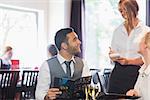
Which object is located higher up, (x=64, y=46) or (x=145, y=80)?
(x=64, y=46)

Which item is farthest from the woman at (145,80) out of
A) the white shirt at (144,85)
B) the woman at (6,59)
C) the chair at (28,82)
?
the woman at (6,59)

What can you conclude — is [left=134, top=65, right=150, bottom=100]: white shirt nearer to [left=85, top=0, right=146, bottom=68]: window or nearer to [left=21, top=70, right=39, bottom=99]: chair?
[left=21, top=70, right=39, bottom=99]: chair

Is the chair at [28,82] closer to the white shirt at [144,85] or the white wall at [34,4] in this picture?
the white wall at [34,4]

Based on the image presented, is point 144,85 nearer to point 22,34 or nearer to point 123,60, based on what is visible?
point 123,60

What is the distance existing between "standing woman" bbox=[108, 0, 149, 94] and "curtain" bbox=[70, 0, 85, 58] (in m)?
3.53

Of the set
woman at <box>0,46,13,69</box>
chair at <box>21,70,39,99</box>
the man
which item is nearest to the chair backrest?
chair at <box>21,70,39,99</box>

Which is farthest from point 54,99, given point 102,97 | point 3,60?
point 3,60

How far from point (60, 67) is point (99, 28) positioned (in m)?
3.91

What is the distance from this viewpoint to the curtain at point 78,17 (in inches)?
239

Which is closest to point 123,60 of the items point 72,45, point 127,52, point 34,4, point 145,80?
point 127,52

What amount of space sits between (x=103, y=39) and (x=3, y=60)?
2.03m

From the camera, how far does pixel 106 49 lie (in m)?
5.98

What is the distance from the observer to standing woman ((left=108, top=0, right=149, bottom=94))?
7.88ft

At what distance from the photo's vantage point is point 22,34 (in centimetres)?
606
